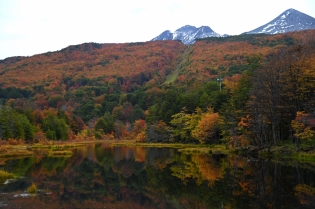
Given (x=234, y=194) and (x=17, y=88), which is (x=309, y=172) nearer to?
(x=234, y=194)

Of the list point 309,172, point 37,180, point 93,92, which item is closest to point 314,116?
point 309,172

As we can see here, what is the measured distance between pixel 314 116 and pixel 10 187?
33.5m

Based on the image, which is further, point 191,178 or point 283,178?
point 191,178

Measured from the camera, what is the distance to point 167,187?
90.1 ft

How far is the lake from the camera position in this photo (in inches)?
836

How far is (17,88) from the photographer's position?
193m

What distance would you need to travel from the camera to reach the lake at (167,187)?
21234 mm

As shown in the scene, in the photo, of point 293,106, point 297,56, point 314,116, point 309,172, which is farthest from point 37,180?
point 297,56

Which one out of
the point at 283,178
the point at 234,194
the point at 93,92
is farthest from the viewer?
the point at 93,92

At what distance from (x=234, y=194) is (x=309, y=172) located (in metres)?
11.2

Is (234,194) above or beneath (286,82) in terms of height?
beneath

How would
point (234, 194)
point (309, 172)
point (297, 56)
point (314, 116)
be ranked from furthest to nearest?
1. point (297, 56)
2. point (314, 116)
3. point (309, 172)
4. point (234, 194)

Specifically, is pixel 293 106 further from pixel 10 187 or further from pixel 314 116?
pixel 10 187

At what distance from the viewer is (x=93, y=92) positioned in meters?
189
